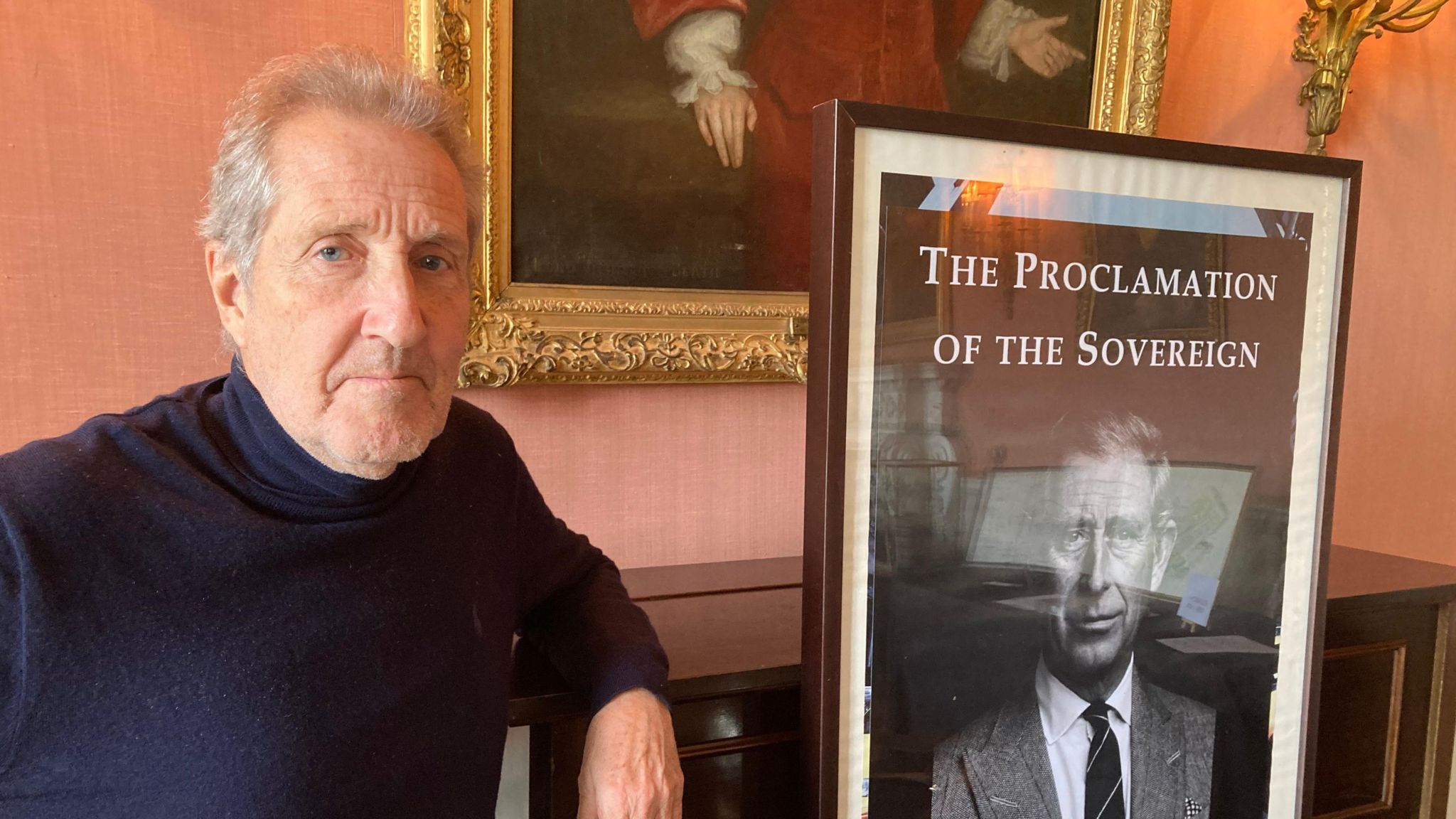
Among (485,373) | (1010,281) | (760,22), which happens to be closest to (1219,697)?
(1010,281)

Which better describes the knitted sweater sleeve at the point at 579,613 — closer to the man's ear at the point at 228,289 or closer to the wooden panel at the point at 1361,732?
the man's ear at the point at 228,289

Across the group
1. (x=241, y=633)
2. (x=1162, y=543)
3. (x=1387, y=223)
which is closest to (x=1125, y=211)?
(x=1162, y=543)

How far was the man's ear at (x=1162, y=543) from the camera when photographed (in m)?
1.16

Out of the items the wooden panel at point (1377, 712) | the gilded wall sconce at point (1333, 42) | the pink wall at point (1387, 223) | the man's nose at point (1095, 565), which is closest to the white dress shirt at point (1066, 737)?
the man's nose at point (1095, 565)

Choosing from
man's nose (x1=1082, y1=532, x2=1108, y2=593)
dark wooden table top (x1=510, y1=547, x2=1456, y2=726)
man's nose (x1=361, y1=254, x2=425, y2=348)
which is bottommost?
dark wooden table top (x1=510, y1=547, x2=1456, y2=726)

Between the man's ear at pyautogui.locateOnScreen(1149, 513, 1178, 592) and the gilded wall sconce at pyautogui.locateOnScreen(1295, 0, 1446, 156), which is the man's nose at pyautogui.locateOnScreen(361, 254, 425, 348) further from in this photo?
the gilded wall sconce at pyautogui.locateOnScreen(1295, 0, 1446, 156)

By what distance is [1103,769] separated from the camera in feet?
3.76

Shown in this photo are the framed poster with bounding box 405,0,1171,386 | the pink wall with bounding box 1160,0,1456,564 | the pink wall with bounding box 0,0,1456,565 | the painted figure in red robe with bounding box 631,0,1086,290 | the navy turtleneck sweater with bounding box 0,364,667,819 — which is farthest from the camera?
the pink wall with bounding box 1160,0,1456,564

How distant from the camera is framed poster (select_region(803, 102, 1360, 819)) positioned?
99 centimetres

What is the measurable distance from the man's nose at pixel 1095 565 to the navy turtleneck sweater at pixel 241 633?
0.53 meters

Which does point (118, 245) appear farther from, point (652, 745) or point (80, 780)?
point (652, 745)

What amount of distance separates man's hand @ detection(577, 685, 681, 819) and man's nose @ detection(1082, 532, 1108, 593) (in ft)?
1.74

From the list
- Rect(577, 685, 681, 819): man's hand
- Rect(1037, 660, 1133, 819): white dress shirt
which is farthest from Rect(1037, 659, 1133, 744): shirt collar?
Rect(577, 685, 681, 819): man's hand

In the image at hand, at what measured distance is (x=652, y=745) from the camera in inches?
41.1
